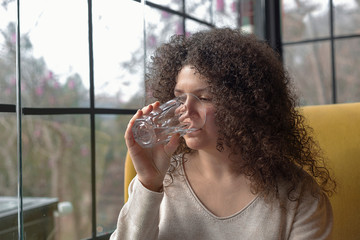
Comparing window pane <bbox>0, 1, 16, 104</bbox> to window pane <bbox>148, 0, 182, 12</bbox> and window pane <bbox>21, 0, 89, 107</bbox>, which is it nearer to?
window pane <bbox>21, 0, 89, 107</bbox>

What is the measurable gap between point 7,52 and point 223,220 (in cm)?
75

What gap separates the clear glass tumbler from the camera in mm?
1030

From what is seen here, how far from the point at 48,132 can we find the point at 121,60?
0.45 metres

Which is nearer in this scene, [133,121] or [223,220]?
[133,121]

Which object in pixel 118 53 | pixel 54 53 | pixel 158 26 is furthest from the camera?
pixel 158 26

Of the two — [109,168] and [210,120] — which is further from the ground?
[210,120]

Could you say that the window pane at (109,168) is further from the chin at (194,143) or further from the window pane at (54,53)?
the chin at (194,143)

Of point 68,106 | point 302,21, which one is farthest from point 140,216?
point 302,21

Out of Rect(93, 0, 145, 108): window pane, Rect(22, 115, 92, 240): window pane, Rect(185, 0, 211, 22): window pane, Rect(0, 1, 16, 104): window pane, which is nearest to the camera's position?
Rect(0, 1, 16, 104): window pane

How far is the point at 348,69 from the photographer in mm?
2566

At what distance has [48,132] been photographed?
1276mm

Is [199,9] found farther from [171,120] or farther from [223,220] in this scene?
[223,220]

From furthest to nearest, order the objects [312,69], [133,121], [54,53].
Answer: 1. [312,69]
2. [54,53]
3. [133,121]

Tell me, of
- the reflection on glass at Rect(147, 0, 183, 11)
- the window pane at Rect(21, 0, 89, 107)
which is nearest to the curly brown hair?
the window pane at Rect(21, 0, 89, 107)
